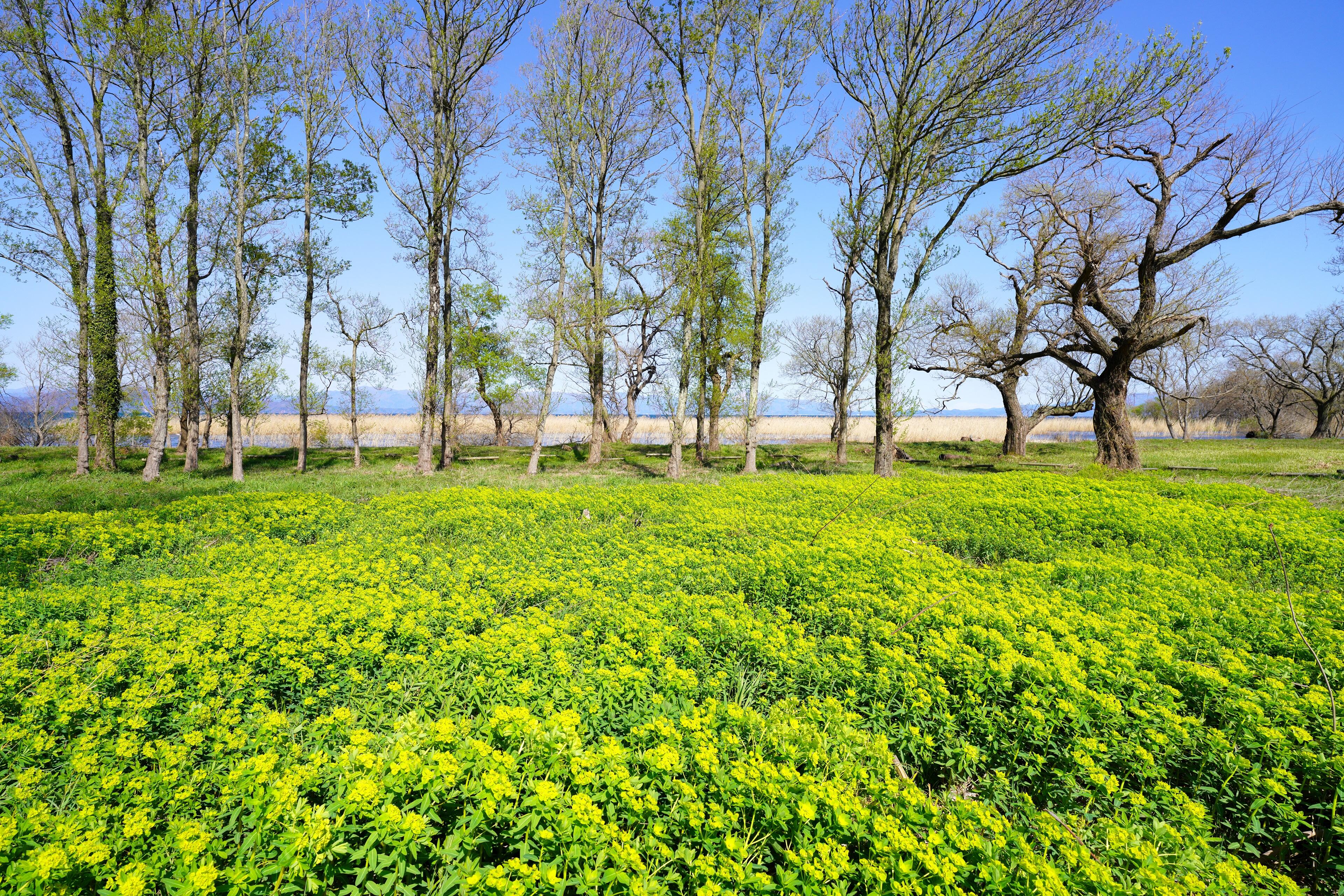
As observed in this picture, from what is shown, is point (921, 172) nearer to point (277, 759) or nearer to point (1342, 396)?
point (277, 759)

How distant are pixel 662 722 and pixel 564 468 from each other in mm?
20728

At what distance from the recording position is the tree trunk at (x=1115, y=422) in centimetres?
1980

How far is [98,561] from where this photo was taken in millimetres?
7402

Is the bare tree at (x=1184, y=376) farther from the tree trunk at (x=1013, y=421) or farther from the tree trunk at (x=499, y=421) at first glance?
the tree trunk at (x=499, y=421)

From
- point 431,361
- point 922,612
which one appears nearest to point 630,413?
point 431,361

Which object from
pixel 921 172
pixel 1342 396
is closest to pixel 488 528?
pixel 921 172

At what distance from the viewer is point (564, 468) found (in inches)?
935

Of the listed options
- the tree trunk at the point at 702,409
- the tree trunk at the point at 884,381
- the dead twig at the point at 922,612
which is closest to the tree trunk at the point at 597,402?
the tree trunk at the point at 702,409

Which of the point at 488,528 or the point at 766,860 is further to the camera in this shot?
the point at 488,528

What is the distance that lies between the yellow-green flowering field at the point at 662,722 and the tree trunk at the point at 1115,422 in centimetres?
1381

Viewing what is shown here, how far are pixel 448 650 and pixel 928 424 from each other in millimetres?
79522

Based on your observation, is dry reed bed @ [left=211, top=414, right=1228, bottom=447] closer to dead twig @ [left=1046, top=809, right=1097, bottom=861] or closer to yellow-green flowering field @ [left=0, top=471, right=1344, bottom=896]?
yellow-green flowering field @ [left=0, top=471, right=1344, bottom=896]

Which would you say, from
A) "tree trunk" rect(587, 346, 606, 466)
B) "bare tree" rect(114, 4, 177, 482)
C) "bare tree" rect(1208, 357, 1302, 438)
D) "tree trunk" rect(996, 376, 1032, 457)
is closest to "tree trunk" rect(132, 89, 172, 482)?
"bare tree" rect(114, 4, 177, 482)

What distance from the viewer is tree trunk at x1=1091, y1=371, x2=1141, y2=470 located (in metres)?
19.8
